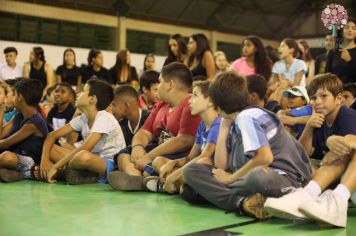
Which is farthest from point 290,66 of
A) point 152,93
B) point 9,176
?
point 9,176

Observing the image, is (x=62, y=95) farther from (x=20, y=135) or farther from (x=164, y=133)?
(x=164, y=133)

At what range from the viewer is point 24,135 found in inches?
177

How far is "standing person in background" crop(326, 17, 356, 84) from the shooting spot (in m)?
4.66

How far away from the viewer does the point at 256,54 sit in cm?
558

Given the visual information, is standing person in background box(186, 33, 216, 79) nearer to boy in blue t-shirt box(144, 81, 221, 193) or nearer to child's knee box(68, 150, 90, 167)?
child's knee box(68, 150, 90, 167)

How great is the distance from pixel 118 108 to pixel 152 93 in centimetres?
68

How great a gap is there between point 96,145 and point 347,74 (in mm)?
2223

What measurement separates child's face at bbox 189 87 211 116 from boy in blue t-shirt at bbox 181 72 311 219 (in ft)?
1.13

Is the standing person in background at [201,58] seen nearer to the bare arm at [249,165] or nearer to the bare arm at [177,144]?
the bare arm at [177,144]

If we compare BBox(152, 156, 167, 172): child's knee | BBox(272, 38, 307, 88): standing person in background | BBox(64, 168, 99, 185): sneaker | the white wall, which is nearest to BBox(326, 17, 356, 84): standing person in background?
BBox(272, 38, 307, 88): standing person in background

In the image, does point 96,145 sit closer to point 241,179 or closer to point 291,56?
point 241,179

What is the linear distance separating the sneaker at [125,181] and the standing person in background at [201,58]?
213 centimetres

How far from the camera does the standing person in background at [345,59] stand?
466 centimetres

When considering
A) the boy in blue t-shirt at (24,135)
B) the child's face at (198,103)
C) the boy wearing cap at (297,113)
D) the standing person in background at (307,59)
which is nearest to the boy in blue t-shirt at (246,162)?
the child's face at (198,103)
